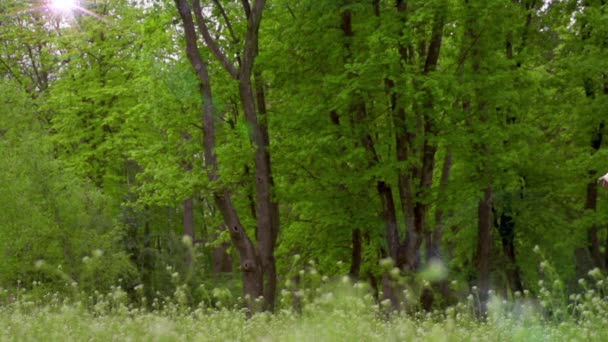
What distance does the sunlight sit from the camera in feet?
109

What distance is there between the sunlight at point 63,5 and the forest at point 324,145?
52.7 inches

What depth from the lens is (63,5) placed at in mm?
33781

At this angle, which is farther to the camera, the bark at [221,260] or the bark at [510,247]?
the bark at [221,260]

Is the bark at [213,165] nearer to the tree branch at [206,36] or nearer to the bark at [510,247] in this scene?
the tree branch at [206,36]

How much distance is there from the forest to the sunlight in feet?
4.39

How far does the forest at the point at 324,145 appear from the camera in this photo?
750 inches

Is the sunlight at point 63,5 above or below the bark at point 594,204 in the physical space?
above

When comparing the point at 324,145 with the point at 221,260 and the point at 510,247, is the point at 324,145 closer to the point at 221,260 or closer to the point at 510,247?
the point at 510,247

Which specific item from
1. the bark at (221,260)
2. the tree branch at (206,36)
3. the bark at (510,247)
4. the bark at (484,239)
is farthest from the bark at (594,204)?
the bark at (221,260)

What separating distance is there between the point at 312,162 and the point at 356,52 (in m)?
3.64

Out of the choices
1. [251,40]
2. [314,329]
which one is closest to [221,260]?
[251,40]

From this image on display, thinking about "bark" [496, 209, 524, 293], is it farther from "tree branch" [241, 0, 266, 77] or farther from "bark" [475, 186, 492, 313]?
"tree branch" [241, 0, 266, 77]

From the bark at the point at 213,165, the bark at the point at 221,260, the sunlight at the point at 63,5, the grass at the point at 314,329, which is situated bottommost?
the bark at the point at 221,260

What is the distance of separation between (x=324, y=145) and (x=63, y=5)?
1901 centimetres
